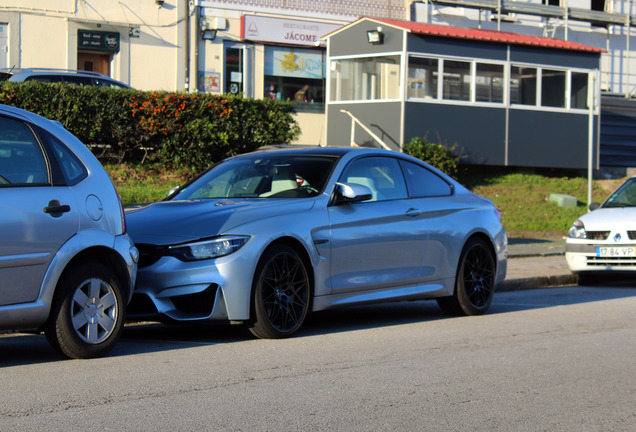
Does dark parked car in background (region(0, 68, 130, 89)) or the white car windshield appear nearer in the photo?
the white car windshield

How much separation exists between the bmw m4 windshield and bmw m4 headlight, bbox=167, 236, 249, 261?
1108mm

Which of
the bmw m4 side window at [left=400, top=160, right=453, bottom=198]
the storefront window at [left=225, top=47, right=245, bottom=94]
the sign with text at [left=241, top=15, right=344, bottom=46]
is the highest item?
the sign with text at [left=241, top=15, right=344, bottom=46]

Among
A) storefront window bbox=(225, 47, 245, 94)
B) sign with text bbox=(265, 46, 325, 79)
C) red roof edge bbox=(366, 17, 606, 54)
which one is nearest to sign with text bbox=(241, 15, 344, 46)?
sign with text bbox=(265, 46, 325, 79)

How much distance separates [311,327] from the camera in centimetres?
855

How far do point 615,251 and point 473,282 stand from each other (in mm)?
4364

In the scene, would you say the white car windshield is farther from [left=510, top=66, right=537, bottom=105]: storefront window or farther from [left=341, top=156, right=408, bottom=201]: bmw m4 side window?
[left=510, top=66, right=537, bottom=105]: storefront window

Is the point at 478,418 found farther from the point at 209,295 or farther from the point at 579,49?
the point at 579,49

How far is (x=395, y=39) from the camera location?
79.8 feet

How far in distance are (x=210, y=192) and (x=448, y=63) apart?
17.1m

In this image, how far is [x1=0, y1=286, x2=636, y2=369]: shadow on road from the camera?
7076 mm

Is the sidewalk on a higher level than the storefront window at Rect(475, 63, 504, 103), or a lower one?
lower

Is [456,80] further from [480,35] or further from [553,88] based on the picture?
[553,88]

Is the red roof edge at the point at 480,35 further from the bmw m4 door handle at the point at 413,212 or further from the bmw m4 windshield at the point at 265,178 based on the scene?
the bmw m4 windshield at the point at 265,178

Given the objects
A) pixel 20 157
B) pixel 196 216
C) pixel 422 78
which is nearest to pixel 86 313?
pixel 20 157
